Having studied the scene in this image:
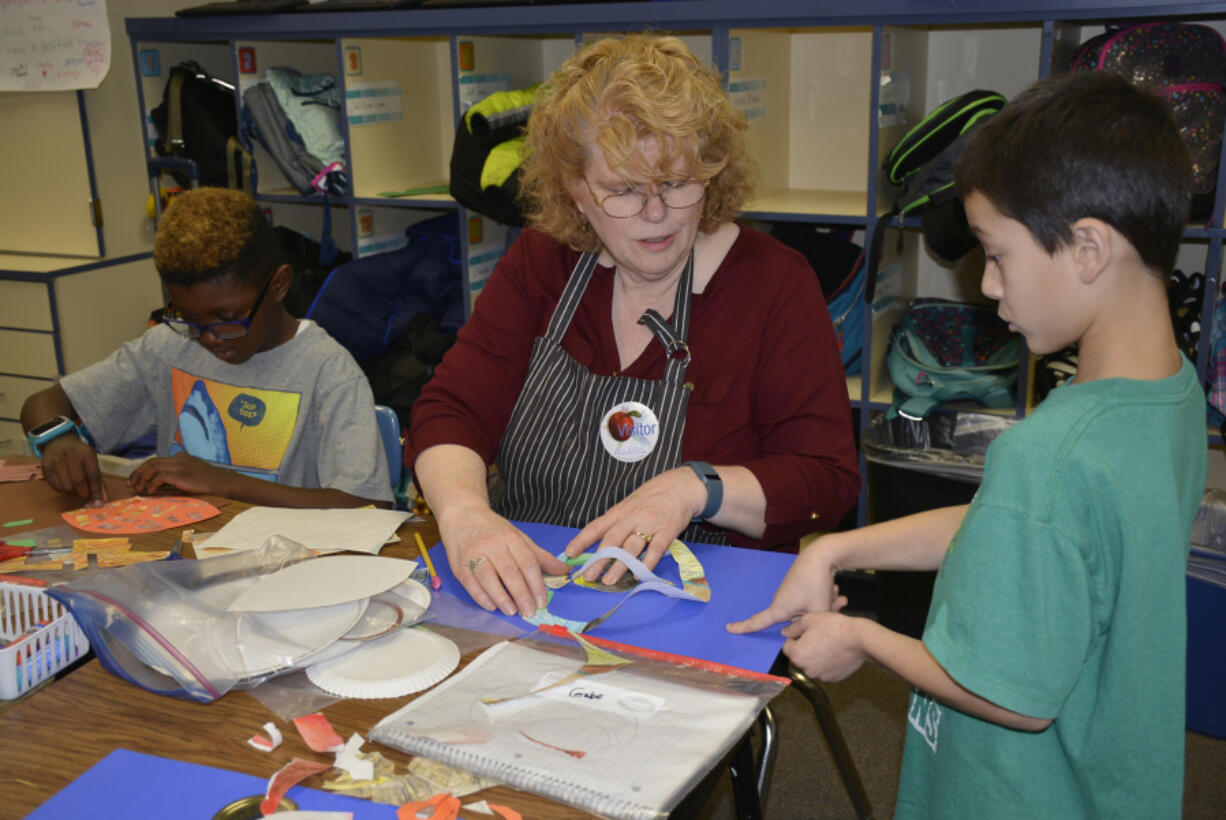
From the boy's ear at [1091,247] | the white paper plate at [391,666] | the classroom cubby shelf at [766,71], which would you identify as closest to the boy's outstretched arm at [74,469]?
the white paper plate at [391,666]

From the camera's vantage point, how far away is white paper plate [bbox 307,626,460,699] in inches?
40.9

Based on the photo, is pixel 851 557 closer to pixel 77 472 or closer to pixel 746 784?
pixel 746 784

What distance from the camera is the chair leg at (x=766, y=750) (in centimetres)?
109

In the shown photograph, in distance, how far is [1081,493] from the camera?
35.7 inches

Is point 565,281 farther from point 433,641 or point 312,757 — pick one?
point 312,757

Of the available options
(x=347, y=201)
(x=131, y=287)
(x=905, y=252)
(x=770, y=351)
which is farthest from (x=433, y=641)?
(x=131, y=287)

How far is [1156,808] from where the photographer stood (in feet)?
3.31

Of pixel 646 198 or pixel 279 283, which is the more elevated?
pixel 646 198

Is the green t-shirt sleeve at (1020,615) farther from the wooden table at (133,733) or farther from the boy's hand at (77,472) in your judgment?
the boy's hand at (77,472)

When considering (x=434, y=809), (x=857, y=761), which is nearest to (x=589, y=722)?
(x=434, y=809)

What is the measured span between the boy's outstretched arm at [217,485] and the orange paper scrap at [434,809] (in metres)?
0.95

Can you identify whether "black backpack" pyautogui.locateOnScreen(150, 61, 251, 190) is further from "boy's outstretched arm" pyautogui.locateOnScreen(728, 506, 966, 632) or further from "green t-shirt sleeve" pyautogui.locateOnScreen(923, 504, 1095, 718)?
"green t-shirt sleeve" pyautogui.locateOnScreen(923, 504, 1095, 718)

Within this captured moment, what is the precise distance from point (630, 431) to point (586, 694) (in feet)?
2.04

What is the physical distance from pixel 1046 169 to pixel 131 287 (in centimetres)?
329
